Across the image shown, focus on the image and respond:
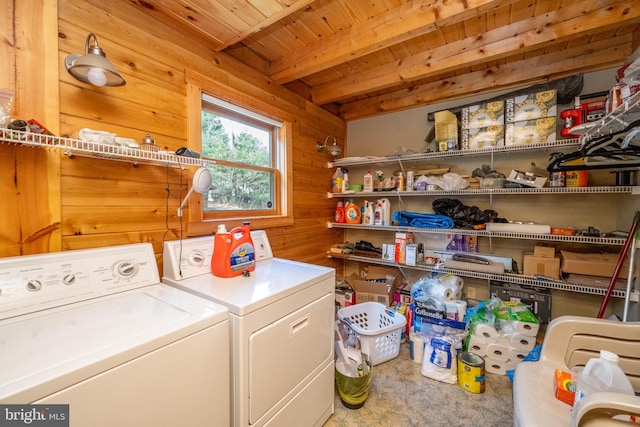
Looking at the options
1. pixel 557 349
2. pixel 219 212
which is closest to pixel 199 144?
pixel 219 212

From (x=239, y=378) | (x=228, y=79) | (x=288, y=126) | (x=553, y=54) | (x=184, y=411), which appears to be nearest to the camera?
(x=184, y=411)

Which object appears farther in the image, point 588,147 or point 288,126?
point 288,126

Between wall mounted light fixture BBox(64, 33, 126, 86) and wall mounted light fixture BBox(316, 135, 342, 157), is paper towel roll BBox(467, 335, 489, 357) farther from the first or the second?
wall mounted light fixture BBox(64, 33, 126, 86)

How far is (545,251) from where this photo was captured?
2.08 metres

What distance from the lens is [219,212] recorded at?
6.23ft

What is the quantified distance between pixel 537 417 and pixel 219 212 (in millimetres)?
1966

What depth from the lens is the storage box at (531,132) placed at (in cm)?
204

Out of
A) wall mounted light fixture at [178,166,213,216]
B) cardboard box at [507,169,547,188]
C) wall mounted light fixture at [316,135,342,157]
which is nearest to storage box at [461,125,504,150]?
cardboard box at [507,169,547,188]

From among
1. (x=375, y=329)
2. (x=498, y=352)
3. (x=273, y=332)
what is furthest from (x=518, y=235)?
(x=273, y=332)

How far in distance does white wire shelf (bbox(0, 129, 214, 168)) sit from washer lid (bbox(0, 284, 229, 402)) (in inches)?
24.4

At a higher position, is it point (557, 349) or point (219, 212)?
point (219, 212)

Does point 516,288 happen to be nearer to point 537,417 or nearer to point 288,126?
point 537,417
